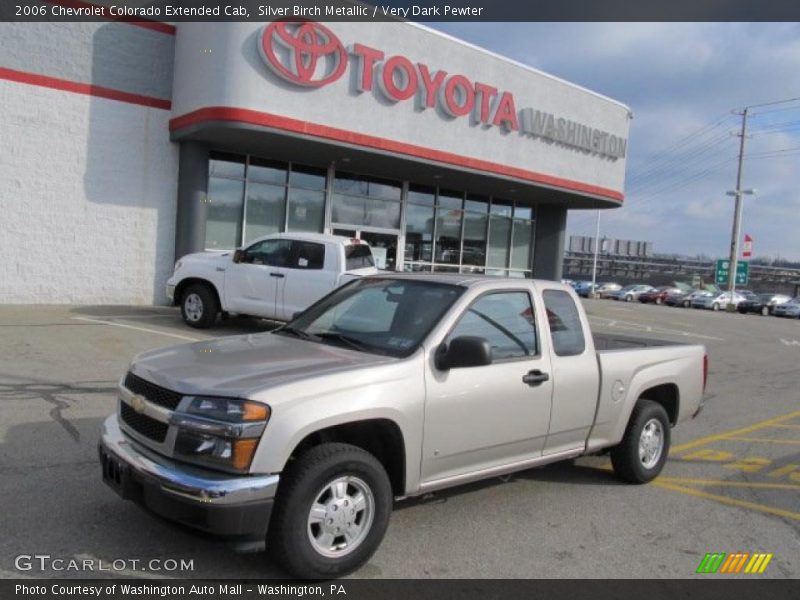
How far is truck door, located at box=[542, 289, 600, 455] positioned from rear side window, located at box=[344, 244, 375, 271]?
6.70 metres

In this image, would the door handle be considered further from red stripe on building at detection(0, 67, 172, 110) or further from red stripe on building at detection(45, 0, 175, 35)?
red stripe on building at detection(45, 0, 175, 35)

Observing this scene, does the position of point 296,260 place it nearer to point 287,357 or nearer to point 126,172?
point 126,172

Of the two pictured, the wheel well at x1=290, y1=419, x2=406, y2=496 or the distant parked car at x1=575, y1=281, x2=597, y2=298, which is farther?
the distant parked car at x1=575, y1=281, x2=597, y2=298

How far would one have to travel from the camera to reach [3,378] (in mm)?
7613

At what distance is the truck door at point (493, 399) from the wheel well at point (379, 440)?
0.16 metres

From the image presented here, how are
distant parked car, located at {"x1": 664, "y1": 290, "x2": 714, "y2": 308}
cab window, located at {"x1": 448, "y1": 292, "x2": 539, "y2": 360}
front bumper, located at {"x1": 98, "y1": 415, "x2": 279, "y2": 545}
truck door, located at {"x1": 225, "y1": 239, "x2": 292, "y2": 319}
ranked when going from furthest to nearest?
distant parked car, located at {"x1": 664, "y1": 290, "x2": 714, "y2": 308} → truck door, located at {"x1": 225, "y1": 239, "x2": 292, "y2": 319} → cab window, located at {"x1": 448, "y1": 292, "x2": 539, "y2": 360} → front bumper, located at {"x1": 98, "y1": 415, "x2": 279, "y2": 545}

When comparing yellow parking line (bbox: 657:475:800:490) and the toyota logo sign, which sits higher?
the toyota logo sign

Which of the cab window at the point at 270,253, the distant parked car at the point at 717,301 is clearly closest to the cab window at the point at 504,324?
the cab window at the point at 270,253

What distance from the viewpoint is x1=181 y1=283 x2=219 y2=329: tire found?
12.2 m

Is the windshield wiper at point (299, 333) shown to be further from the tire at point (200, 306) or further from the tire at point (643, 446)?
the tire at point (200, 306)

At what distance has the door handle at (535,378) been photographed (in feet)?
15.0

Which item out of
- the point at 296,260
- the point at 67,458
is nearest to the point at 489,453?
the point at 67,458

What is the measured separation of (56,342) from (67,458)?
5.43 m

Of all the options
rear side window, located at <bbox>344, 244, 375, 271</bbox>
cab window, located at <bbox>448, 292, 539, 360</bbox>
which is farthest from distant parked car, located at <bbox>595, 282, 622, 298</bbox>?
cab window, located at <bbox>448, 292, 539, 360</bbox>
